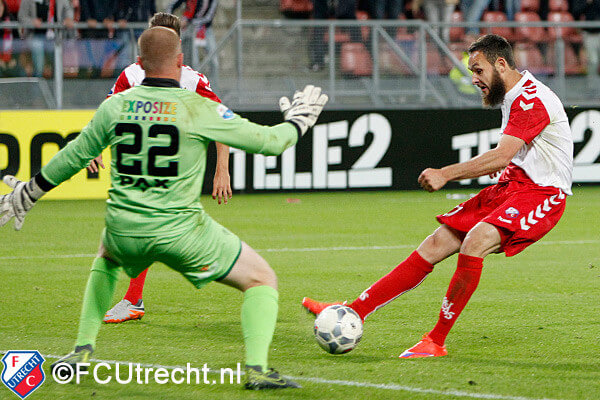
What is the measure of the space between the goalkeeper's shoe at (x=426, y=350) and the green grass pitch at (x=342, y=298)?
0.07 metres

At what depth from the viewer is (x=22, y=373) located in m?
4.87

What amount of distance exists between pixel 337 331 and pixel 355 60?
1211 centimetres

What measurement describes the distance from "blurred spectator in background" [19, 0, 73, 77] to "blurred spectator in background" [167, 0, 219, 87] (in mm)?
1800

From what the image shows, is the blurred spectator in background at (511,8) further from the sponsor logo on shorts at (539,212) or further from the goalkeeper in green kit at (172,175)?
the goalkeeper in green kit at (172,175)

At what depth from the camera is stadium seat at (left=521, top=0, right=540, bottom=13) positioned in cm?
2078

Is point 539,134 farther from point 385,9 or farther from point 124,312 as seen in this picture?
point 385,9

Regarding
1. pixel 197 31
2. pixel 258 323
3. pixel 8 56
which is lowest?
pixel 258 323

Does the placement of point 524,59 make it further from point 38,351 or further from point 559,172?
point 38,351

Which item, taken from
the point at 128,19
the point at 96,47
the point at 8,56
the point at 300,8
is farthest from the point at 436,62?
the point at 8,56

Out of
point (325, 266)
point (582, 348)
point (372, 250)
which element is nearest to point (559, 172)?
point (582, 348)

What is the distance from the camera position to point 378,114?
16.7 m

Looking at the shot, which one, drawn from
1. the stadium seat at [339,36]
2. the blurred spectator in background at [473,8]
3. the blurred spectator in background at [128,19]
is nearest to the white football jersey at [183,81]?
the blurred spectator in background at [128,19]

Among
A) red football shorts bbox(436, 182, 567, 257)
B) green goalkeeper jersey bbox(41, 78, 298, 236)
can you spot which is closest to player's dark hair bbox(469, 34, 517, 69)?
red football shorts bbox(436, 182, 567, 257)

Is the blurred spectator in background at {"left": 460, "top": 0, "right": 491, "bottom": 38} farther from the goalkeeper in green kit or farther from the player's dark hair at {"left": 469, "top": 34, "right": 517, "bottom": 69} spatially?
the goalkeeper in green kit
